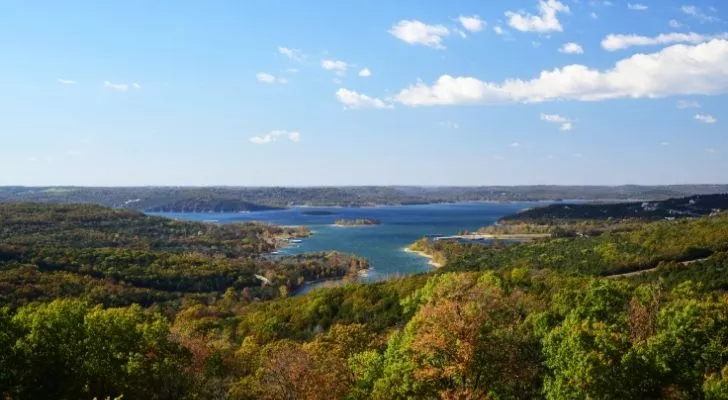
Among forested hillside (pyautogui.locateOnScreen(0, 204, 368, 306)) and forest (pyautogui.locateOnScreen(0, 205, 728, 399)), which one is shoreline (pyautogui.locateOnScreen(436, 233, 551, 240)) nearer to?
forested hillside (pyautogui.locateOnScreen(0, 204, 368, 306))

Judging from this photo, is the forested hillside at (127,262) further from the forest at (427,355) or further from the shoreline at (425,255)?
the forest at (427,355)

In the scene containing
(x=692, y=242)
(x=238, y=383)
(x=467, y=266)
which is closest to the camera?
(x=238, y=383)

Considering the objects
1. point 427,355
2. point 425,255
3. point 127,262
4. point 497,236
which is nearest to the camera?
point 427,355

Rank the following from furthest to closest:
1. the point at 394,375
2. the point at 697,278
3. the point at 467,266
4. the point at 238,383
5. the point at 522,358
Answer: the point at 467,266, the point at 697,278, the point at 238,383, the point at 522,358, the point at 394,375

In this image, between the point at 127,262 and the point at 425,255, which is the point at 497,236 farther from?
the point at 127,262

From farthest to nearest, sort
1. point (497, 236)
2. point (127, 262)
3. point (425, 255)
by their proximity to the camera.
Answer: point (497, 236) → point (425, 255) → point (127, 262)

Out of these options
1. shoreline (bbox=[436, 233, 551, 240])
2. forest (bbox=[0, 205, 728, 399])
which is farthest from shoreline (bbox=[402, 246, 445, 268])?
forest (bbox=[0, 205, 728, 399])

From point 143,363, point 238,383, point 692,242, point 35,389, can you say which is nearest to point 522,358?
point 238,383

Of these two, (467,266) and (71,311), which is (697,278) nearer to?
(467,266)

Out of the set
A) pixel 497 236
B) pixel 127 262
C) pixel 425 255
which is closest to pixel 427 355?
pixel 127 262

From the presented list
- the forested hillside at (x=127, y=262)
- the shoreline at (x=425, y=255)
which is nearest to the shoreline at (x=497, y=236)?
the shoreline at (x=425, y=255)

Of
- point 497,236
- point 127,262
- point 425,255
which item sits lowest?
point 425,255
